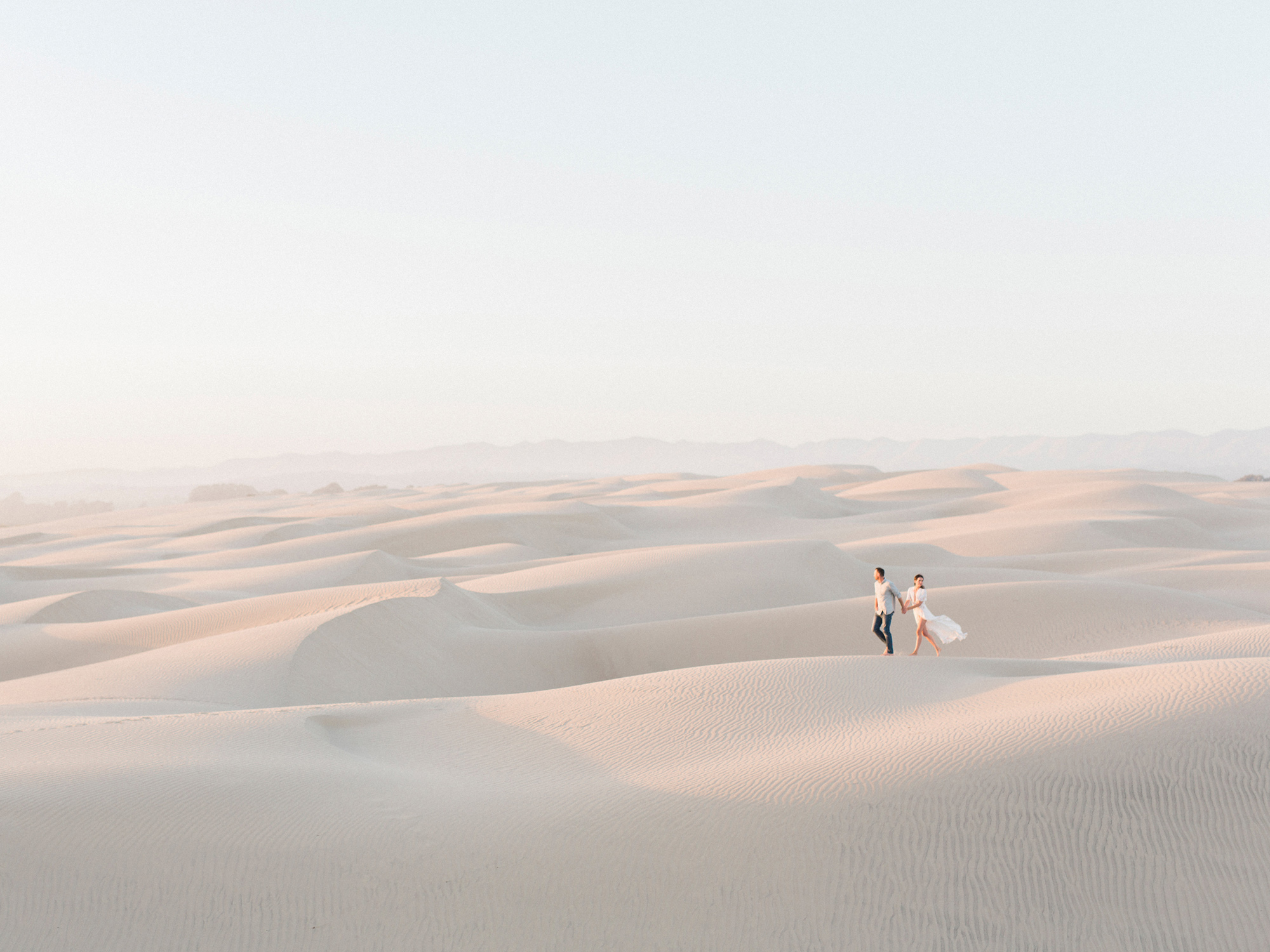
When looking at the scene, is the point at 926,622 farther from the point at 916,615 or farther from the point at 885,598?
the point at 885,598

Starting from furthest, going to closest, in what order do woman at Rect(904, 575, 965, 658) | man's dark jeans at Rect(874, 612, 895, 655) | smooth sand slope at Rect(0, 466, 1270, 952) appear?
man's dark jeans at Rect(874, 612, 895, 655)
woman at Rect(904, 575, 965, 658)
smooth sand slope at Rect(0, 466, 1270, 952)

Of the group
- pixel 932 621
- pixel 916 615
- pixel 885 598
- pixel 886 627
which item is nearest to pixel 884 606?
pixel 885 598

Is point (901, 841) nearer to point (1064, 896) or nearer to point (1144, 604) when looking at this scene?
point (1064, 896)

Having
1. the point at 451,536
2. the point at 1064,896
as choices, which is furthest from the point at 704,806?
the point at 451,536

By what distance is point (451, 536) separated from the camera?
72.4 feet

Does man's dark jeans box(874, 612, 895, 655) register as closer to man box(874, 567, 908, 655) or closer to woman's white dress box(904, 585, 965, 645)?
man box(874, 567, 908, 655)

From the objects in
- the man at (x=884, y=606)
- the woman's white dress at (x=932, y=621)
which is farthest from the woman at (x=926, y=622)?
the man at (x=884, y=606)

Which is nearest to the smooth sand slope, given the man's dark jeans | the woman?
the woman

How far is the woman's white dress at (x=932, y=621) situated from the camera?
7512 millimetres

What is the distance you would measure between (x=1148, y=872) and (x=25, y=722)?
593 cm

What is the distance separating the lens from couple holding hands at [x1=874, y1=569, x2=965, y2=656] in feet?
24.6

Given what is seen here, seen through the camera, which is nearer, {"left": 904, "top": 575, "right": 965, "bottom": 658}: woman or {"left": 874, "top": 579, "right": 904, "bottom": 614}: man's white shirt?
{"left": 904, "top": 575, "right": 965, "bottom": 658}: woman

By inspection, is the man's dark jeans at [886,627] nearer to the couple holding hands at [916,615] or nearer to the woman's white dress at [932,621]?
the couple holding hands at [916,615]

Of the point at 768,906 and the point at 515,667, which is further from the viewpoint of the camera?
the point at 515,667
